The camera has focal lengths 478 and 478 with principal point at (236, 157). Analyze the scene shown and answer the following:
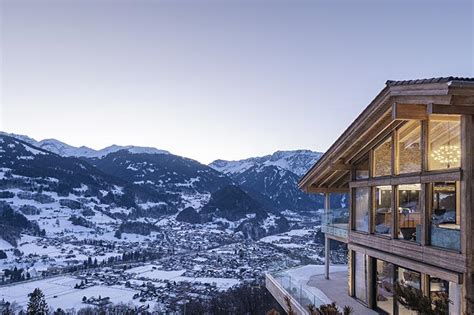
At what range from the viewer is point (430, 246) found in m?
8.48

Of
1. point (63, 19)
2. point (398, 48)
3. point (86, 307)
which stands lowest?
point (86, 307)

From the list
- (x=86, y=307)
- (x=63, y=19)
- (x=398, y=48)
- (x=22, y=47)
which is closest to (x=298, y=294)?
(x=398, y=48)

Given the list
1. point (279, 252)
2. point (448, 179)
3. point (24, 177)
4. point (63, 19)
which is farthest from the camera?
point (24, 177)

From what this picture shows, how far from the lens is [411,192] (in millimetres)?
9297

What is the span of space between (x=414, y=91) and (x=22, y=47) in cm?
4018

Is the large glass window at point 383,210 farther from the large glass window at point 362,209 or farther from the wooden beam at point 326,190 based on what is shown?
the wooden beam at point 326,190

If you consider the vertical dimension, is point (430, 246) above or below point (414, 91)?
below

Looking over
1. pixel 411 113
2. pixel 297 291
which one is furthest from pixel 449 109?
pixel 297 291

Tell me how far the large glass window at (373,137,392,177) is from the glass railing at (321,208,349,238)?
3.25 meters

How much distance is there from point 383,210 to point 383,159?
115cm

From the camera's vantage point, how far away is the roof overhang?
7.29 metres

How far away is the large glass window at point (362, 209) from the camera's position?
1166 centimetres

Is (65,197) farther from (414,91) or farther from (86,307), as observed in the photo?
(414,91)

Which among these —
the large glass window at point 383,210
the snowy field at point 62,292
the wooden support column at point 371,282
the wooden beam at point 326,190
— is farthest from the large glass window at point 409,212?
the snowy field at point 62,292
